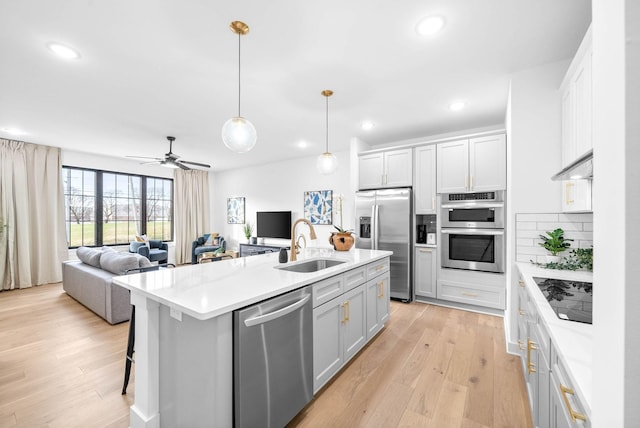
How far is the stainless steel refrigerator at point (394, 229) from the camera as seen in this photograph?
3906 millimetres

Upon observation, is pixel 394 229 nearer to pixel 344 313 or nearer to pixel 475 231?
pixel 475 231

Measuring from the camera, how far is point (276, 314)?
56.9 inches

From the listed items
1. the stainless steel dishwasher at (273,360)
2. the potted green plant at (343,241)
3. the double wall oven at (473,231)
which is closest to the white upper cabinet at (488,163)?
the double wall oven at (473,231)

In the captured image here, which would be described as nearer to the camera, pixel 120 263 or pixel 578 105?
pixel 578 105

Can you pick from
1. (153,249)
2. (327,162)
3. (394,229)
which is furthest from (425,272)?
(153,249)

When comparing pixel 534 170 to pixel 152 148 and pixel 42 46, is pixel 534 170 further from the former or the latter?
pixel 152 148

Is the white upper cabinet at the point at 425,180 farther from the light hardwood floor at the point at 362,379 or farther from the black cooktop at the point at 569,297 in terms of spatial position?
the black cooktop at the point at 569,297

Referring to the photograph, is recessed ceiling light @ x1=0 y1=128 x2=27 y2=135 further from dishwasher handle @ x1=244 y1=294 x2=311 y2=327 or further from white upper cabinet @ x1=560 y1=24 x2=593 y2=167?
white upper cabinet @ x1=560 y1=24 x2=593 y2=167

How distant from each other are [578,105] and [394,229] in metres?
2.47

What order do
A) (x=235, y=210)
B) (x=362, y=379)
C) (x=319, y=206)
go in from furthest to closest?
(x=235, y=210) < (x=319, y=206) < (x=362, y=379)

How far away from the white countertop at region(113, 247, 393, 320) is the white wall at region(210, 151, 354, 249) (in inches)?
127

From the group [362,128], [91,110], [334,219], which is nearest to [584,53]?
[362,128]

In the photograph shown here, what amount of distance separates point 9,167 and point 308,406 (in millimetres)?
6285

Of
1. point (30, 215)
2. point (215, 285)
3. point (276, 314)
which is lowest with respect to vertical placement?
point (276, 314)
